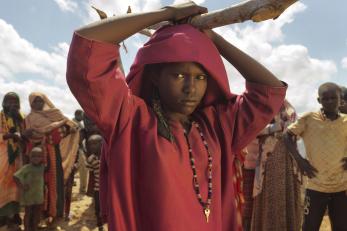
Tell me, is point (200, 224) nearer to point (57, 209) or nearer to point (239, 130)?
point (239, 130)

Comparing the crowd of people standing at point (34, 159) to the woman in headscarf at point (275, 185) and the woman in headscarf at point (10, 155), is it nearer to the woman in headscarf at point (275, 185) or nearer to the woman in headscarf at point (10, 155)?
the woman in headscarf at point (10, 155)

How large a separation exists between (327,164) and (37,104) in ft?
16.1

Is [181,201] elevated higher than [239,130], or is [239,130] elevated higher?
[239,130]

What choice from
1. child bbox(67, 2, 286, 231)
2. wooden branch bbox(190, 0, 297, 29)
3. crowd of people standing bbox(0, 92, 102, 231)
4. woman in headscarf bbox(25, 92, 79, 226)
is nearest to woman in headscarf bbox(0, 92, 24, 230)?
crowd of people standing bbox(0, 92, 102, 231)

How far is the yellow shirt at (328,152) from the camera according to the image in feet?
14.8

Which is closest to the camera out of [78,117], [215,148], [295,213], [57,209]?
[215,148]

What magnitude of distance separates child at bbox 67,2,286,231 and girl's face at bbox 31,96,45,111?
549 centimetres

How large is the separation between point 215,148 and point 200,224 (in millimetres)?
379

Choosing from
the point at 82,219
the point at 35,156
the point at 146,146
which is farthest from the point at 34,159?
the point at 146,146

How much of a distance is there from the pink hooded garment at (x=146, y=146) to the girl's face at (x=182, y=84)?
0.20 feet

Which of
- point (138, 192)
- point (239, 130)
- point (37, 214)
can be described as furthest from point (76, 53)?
point (37, 214)

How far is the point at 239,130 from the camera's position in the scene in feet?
6.81

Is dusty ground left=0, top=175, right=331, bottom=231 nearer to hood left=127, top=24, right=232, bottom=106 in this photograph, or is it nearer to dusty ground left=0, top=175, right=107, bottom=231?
dusty ground left=0, top=175, right=107, bottom=231

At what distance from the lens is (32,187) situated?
655cm
